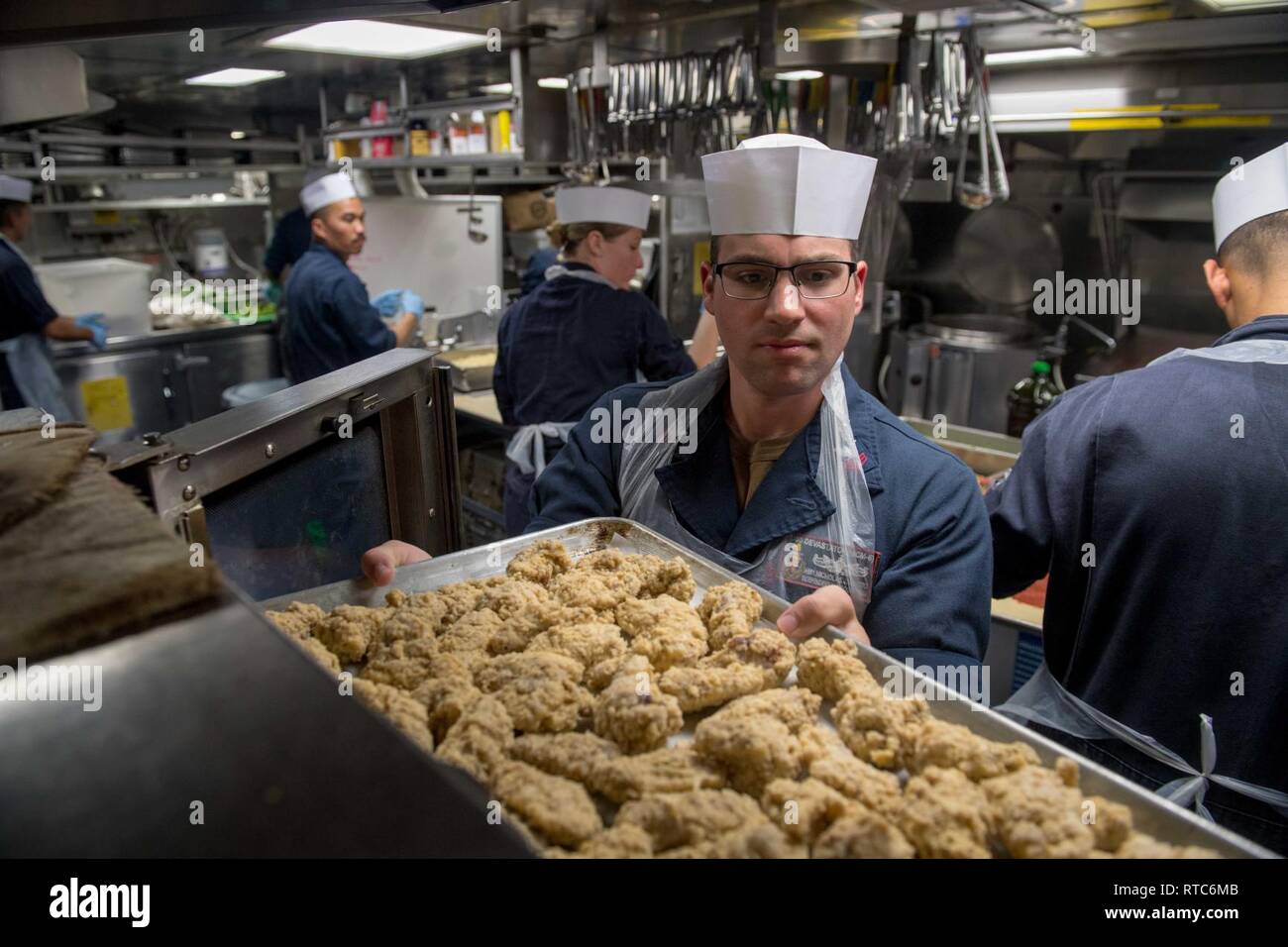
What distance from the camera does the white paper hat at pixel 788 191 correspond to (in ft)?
5.02

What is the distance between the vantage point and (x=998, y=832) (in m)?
0.75

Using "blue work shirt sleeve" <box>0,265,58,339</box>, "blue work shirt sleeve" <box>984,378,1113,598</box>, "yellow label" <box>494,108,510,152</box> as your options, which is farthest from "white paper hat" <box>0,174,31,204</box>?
"blue work shirt sleeve" <box>984,378,1113,598</box>

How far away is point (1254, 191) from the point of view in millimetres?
1845

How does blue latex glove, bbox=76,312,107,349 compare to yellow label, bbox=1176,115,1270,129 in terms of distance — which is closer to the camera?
yellow label, bbox=1176,115,1270,129

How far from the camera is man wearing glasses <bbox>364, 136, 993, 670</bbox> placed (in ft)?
4.72

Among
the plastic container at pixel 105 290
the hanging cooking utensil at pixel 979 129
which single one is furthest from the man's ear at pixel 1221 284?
the plastic container at pixel 105 290

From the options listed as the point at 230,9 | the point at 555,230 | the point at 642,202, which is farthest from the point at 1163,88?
the point at 230,9

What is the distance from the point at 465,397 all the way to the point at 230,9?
3.40 metres

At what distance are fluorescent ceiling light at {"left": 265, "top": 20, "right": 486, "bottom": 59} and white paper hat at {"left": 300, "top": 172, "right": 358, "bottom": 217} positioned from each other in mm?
607

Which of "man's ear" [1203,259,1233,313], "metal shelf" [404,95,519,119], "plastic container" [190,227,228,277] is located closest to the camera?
"man's ear" [1203,259,1233,313]

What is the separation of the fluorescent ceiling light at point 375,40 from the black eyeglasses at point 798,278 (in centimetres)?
201

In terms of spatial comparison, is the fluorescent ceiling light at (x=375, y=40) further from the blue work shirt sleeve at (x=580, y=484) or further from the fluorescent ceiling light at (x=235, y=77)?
the blue work shirt sleeve at (x=580, y=484)

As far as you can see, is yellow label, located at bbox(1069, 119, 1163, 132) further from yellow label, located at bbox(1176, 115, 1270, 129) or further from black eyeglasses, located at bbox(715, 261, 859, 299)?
black eyeglasses, located at bbox(715, 261, 859, 299)

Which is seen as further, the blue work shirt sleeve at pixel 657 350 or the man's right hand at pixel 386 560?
the blue work shirt sleeve at pixel 657 350
